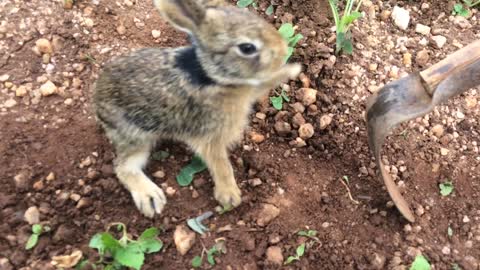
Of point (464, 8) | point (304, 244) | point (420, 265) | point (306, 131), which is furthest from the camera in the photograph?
point (464, 8)

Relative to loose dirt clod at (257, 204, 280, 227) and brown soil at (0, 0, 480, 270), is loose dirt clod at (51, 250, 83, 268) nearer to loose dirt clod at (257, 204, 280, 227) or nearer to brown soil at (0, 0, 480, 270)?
brown soil at (0, 0, 480, 270)

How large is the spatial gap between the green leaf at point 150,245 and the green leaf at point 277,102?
1.14 m

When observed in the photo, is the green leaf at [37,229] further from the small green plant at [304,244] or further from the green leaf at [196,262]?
the small green plant at [304,244]

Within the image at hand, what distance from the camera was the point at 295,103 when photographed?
3.68m

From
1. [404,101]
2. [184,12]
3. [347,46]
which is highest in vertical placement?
[184,12]

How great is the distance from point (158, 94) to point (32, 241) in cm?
102

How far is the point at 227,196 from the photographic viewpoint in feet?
10.6

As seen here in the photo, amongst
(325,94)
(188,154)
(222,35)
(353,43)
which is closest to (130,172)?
(188,154)

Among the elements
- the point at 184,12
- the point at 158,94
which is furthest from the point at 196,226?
the point at 184,12

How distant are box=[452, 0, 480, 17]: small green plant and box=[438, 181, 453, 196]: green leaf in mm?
1487

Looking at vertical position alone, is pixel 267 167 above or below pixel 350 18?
below

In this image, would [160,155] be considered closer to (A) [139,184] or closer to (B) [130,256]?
(A) [139,184]

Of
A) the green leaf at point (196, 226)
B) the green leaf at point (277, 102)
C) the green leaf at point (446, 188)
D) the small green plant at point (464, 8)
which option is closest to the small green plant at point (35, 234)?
the green leaf at point (196, 226)

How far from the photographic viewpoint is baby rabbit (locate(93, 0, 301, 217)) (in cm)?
282
